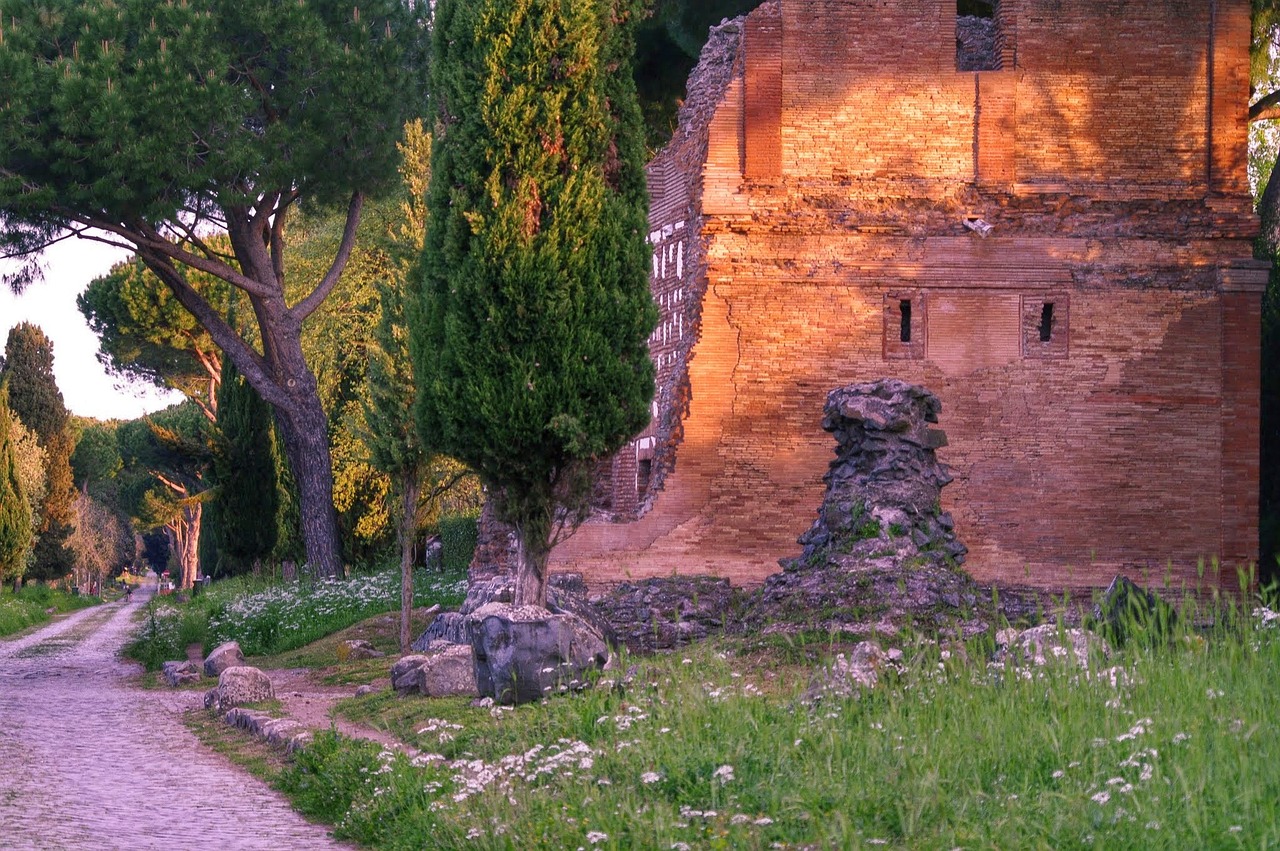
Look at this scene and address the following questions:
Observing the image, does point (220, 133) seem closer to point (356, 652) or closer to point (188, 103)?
point (188, 103)

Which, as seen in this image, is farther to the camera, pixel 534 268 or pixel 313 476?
pixel 313 476

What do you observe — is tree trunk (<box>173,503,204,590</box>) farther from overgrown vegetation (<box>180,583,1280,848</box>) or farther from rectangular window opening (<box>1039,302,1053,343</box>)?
overgrown vegetation (<box>180,583,1280,848</box>)

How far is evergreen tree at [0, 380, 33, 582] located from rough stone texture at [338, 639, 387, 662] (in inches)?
782

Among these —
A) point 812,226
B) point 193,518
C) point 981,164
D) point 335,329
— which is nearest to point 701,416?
point 812,226

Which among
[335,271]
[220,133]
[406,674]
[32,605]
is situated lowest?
[32,605]

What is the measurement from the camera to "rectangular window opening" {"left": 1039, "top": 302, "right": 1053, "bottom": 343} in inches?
680

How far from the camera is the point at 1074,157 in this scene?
56.7ft

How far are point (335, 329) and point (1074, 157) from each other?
1830cm

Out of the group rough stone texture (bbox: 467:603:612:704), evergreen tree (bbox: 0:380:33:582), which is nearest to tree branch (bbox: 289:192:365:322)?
evergreen tree (bbox: 0:380:33:582)

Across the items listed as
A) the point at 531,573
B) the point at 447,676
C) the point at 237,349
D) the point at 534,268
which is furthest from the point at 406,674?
the point at 237,349

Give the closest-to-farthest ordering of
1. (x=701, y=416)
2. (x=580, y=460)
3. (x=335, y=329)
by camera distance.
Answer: (x=580, y=460)
(x=701, y=416)
(x=335, y=329)

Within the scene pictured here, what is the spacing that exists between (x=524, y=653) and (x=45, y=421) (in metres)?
36.2

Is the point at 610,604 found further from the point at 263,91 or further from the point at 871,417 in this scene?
the point at 263,91

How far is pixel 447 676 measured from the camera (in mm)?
11852
